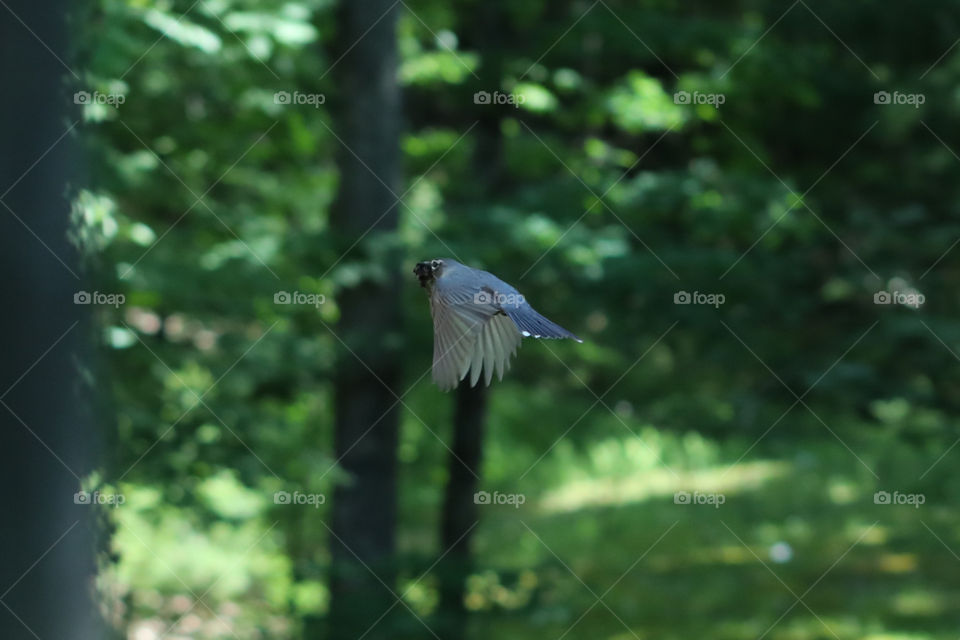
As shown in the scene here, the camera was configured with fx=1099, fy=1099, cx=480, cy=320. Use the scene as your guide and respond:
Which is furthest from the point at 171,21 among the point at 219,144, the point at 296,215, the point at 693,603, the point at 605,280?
the point at 693,603

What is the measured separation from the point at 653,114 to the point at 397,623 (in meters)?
3.20

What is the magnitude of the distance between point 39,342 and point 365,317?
5.24 meters

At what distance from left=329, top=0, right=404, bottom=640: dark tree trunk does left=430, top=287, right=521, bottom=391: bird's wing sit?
14.1ft

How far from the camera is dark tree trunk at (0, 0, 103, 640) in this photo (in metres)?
1.38

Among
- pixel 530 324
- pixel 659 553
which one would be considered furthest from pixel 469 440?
pixel 530 324

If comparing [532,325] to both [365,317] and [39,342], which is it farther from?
[365,317]

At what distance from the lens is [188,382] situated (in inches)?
252

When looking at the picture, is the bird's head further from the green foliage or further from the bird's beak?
the green foliage

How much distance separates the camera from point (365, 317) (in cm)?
662

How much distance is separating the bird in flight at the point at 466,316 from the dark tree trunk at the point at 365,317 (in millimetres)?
4311

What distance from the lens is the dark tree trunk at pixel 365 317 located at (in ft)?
20.6

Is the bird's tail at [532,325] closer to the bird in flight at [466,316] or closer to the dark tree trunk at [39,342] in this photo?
the bird in flight at [466,316]

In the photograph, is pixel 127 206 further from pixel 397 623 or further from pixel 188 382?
pixel 397 623

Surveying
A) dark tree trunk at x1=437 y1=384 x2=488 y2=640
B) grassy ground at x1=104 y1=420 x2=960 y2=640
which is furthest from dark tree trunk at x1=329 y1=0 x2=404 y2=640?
dark tree trunk at x1=437 y1=384 x2=488 y2=640
